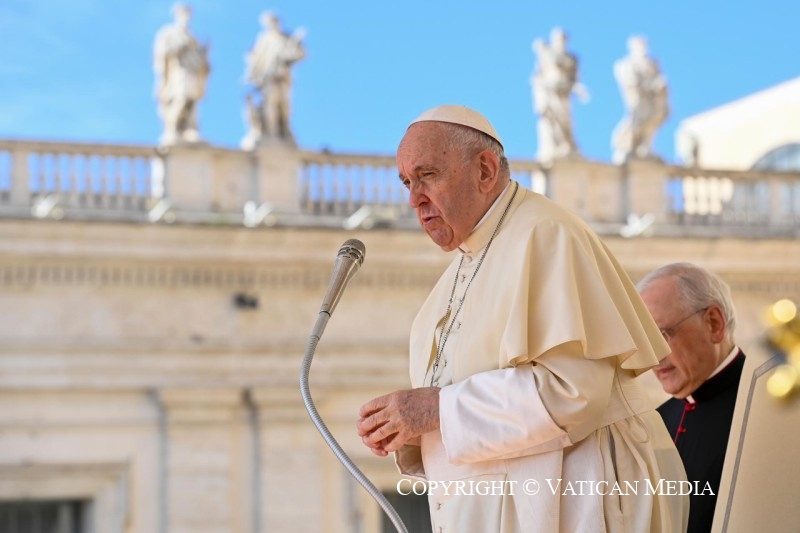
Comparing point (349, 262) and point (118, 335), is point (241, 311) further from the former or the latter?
point (349, 262)

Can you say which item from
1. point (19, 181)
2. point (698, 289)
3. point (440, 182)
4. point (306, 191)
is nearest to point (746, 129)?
point (306, 191)

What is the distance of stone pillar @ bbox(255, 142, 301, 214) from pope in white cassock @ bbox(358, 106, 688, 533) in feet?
25.8

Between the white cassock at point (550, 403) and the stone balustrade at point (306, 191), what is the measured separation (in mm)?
7468

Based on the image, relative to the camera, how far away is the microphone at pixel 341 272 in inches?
122

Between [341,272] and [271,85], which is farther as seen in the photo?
[271,85]

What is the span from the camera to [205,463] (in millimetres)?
10391

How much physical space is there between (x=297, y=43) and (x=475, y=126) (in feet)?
27.4

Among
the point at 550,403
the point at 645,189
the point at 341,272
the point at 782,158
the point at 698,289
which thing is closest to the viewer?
the point at 550,403

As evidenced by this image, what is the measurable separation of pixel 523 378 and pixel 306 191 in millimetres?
8424

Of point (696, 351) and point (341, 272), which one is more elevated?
point (341, 272)

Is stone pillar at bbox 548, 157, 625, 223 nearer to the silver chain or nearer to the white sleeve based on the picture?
the silver chain

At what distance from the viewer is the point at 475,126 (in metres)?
3.20

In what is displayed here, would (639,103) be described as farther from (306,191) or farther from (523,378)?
(523,378)

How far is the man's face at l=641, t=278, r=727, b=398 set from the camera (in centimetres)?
418
